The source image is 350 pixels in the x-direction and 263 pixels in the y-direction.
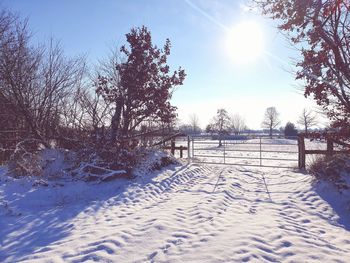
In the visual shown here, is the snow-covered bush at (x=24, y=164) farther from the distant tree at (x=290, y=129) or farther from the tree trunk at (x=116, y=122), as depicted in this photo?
the distant tree at (x=290, y=129)

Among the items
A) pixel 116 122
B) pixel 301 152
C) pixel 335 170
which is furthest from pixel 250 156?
pixel 116 122

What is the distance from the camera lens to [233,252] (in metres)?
3.69

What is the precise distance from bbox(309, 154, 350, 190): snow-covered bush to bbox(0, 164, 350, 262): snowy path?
1.99 feet

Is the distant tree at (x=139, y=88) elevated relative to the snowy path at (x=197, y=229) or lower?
elevated

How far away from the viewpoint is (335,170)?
24.7 feet

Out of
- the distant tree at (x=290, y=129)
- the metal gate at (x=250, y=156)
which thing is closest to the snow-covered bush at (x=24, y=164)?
the metal gate at (x=250, y=156)

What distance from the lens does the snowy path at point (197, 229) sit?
3656mm

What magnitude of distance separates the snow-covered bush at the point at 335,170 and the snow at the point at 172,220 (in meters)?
0.27

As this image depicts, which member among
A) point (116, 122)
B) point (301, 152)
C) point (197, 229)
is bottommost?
point (197, 229)

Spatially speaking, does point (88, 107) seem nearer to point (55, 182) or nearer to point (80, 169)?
point (80, 169)

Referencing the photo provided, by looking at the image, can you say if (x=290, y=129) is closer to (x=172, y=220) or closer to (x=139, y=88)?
(x=139, y=88)

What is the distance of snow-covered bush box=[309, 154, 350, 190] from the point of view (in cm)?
709

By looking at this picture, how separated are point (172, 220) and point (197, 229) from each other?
63cm

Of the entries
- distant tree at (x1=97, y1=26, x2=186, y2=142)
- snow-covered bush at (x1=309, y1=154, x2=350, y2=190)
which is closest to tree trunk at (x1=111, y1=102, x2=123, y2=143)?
distant tree at (x1=97, y1=26, x2=186, y2=142)
